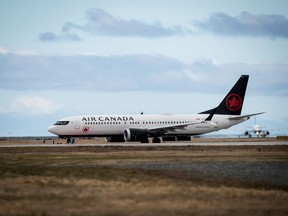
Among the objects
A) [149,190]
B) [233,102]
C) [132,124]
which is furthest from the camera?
[233,102]

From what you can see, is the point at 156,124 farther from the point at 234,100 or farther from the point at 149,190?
the point at 149,190

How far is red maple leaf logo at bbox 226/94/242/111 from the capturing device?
313ft

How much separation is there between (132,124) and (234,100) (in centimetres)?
1559

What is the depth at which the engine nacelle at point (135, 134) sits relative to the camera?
87375mm

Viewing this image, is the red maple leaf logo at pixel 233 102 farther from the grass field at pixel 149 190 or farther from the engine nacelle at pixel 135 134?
the grass field at pixel 149 190

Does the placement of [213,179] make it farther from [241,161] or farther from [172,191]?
[241,161]

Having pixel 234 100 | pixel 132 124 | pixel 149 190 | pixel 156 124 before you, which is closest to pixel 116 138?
pixel 132 124

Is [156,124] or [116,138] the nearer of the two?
[156,124]

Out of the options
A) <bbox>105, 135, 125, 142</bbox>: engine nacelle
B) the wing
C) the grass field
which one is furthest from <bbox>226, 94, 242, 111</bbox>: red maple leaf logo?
the grass field

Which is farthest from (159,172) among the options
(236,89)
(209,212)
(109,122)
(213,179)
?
(236,89)

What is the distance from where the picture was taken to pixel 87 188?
27.7 meters

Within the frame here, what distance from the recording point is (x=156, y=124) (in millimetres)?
90938

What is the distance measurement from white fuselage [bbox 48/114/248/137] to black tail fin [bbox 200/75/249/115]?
107 centimetres

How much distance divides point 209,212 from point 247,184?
10.1 metres
